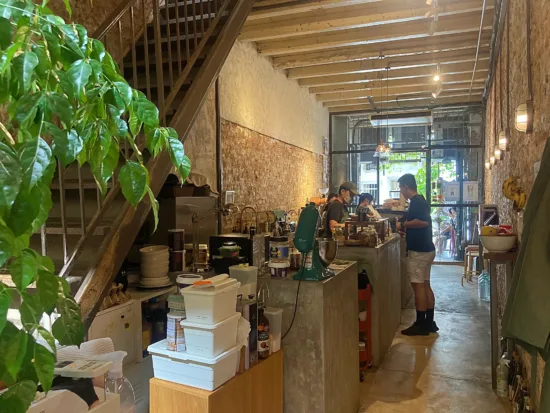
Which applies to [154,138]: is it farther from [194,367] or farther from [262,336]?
[262,336]

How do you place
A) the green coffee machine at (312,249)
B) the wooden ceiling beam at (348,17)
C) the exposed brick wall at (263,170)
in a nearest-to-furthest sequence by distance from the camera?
the green coffee machine at (312,249), the wooden ceiling beam at (348,17), the exposed brick wall at (263,170)

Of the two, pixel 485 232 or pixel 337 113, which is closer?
pixel 485 232

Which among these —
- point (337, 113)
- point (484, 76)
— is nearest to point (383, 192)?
point (337, 113)

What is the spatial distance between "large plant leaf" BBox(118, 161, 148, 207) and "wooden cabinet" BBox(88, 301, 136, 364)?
1.98 meters

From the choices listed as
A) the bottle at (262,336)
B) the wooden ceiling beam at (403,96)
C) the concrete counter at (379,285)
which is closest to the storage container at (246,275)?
the bottle at (262,336)

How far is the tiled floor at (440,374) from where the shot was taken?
3.30 metres

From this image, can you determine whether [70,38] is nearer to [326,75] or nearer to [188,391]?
[188,391]

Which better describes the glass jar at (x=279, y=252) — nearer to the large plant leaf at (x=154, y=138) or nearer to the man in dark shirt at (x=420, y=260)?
the large plant leaf at (x=154, y=138)

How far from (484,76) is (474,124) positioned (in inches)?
91.2

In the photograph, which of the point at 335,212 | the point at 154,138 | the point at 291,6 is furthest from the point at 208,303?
the point at 335,212

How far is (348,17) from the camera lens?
5.53m

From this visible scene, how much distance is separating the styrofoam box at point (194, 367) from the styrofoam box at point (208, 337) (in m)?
0.03

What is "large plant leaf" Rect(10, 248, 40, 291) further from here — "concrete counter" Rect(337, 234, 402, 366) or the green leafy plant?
"concrete counter" Rect(337, 234, 402, 366)

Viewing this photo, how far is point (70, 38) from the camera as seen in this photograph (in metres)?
0.73
